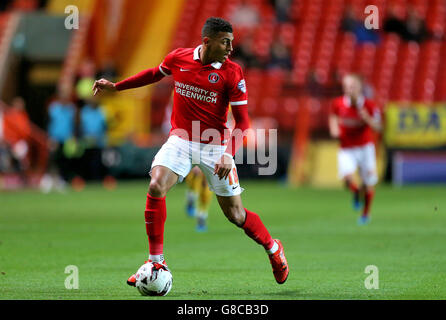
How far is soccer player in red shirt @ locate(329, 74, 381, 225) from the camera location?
46.5 ft

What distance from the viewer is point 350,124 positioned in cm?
1466

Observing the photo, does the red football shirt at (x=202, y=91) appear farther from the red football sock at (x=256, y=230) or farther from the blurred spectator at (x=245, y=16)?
the blurred spectator at (x=245, y=16)

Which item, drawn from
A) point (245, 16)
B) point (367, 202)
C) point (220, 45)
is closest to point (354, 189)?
point (367, 202)

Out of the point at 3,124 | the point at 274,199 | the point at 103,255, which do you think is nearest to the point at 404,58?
the point at 274,199

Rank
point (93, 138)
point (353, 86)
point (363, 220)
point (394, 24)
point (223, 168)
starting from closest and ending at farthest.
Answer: point (223, 168) < point (363, 220) < point (353, 86) < point (93, 138) < point (394, 24)

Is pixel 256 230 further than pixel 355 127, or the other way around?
pixel 355 127

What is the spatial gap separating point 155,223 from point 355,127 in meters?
8.06

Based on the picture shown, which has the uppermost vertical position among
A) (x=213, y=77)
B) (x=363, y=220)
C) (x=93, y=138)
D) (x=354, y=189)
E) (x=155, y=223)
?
(x=213, y=77)

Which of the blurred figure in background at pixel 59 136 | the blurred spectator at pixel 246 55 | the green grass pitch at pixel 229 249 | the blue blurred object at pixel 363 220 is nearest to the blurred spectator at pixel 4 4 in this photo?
the blurred figure in background at pixel 59 136

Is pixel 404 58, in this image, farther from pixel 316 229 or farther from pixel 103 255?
pixel 103 255

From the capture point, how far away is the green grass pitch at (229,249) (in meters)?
7.31

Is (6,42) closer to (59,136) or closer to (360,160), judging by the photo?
(59,136)

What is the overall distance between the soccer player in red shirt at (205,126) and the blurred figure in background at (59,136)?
14.6m
